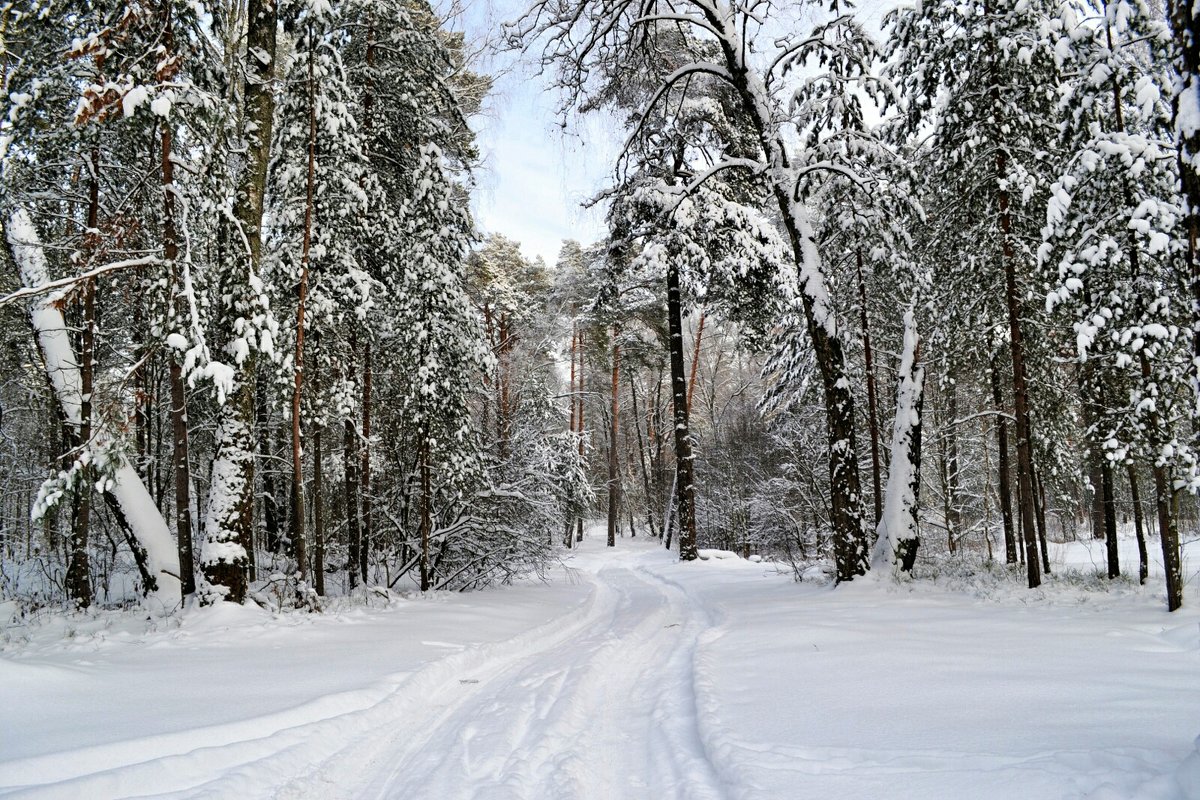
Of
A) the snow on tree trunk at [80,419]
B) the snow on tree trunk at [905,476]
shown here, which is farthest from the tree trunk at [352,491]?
the snow on tree trunk at [905,476]

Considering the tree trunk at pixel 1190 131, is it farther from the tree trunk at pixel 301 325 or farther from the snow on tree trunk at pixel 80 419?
the snow on tree trunk at pixel 80 419

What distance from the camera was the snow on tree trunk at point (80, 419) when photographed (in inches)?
311

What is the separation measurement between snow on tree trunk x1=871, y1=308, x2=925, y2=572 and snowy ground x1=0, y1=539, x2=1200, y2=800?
1465mm

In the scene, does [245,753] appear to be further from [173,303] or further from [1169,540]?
[1169,540]

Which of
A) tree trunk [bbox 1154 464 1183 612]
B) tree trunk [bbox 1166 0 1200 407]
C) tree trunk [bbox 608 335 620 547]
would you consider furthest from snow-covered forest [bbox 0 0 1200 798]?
tree trunk [bbox 608 335 620 547]

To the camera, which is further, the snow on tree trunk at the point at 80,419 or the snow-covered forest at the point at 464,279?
the snow on tree trunk at the point at 80,419

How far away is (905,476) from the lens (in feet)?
29.6

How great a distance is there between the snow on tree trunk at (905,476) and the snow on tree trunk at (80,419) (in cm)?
1005

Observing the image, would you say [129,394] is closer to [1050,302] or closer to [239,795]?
[239,795]

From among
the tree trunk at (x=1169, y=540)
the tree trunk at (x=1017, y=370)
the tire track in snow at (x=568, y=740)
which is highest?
the tree trunk at (x=1017, y=370)

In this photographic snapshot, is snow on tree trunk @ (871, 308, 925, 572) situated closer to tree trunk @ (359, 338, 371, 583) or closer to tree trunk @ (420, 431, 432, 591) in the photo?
tree trunk @ (420, 431, 432, 591)

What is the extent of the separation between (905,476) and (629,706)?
633cm

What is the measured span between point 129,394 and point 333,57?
5967 millimetres

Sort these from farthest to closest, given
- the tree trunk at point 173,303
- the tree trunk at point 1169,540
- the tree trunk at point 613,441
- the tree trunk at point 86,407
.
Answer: the tree trunk at point 613,441, the tree trunk at point 173,303, the tree trunk at point 86,407, the tree trunk at point 1169,540
